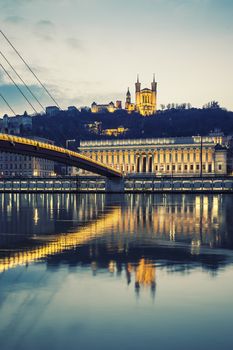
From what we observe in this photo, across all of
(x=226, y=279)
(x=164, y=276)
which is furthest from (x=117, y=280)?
(x=226, y=279)

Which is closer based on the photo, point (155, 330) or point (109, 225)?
point (155, 330)

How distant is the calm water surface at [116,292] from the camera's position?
28.1ft

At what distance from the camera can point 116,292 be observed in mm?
11359

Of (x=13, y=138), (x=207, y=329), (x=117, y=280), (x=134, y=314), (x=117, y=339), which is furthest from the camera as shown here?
(x=13, y=138)

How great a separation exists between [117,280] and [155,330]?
3.77 m

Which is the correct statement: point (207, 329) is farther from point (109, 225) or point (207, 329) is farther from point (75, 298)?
point (109, 225)

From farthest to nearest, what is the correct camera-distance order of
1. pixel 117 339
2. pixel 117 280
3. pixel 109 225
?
1. pixel 109 225
2. pixel 117 280
3. pixel 117 339

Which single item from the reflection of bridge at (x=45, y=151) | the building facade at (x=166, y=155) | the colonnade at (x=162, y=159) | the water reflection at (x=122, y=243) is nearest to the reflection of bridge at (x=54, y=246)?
the water reflection at (x=122, y=243)

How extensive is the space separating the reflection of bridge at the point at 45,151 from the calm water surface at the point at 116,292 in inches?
1155

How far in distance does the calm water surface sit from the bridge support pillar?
2598 inches

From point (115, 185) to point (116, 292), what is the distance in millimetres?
76957

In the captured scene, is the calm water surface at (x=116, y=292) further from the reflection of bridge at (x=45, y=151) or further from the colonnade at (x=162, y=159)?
the colonnade at (x=162, y=159)

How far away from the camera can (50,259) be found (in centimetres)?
1555

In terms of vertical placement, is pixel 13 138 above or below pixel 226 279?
above
